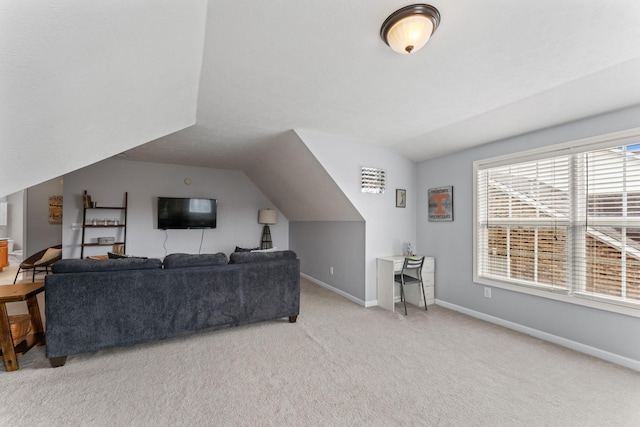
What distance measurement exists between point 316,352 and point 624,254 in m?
2.83

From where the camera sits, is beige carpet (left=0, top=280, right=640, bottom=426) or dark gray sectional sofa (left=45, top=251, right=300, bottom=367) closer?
beige carpet (left=0, top=280, right=640, bottom=426)

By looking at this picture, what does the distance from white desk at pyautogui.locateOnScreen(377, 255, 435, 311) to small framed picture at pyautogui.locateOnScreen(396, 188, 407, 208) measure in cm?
79

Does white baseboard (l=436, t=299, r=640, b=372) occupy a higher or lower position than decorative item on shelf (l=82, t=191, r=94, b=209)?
lower

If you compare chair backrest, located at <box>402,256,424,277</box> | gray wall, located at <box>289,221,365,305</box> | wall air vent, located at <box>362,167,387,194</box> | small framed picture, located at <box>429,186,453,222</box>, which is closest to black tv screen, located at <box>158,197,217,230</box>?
gray wall, located at <box>289,221,365,305</box>

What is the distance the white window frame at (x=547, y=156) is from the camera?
2.30 metres

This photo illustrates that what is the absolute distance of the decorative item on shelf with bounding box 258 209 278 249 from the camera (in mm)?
5895

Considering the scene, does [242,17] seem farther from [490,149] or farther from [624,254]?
[624,254]

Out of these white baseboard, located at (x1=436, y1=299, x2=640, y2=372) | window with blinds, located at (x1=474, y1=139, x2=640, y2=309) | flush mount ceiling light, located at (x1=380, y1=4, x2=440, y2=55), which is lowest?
white baseboard, located at (x1=436, y1=299, x2=640, y2=372)

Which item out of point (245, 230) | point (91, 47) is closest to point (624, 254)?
point (91, 47)

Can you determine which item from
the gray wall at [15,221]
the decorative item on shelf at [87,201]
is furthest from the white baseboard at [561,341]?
the gray wall at [15,221]

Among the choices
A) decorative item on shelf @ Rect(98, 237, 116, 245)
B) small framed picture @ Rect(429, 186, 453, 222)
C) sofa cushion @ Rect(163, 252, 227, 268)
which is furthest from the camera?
decorative item on shelf @ Rect(98, 237, 116, 245)

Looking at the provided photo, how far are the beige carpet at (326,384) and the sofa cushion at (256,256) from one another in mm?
763

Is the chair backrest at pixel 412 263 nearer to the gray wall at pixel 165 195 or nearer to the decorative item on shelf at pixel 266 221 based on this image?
the decorative item on shelf at pixel 266 221

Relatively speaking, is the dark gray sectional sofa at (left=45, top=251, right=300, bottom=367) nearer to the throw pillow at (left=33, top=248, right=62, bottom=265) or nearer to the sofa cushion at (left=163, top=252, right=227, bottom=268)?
the sofa cushion at (left=163, top=252, right=227, bottom=268)
